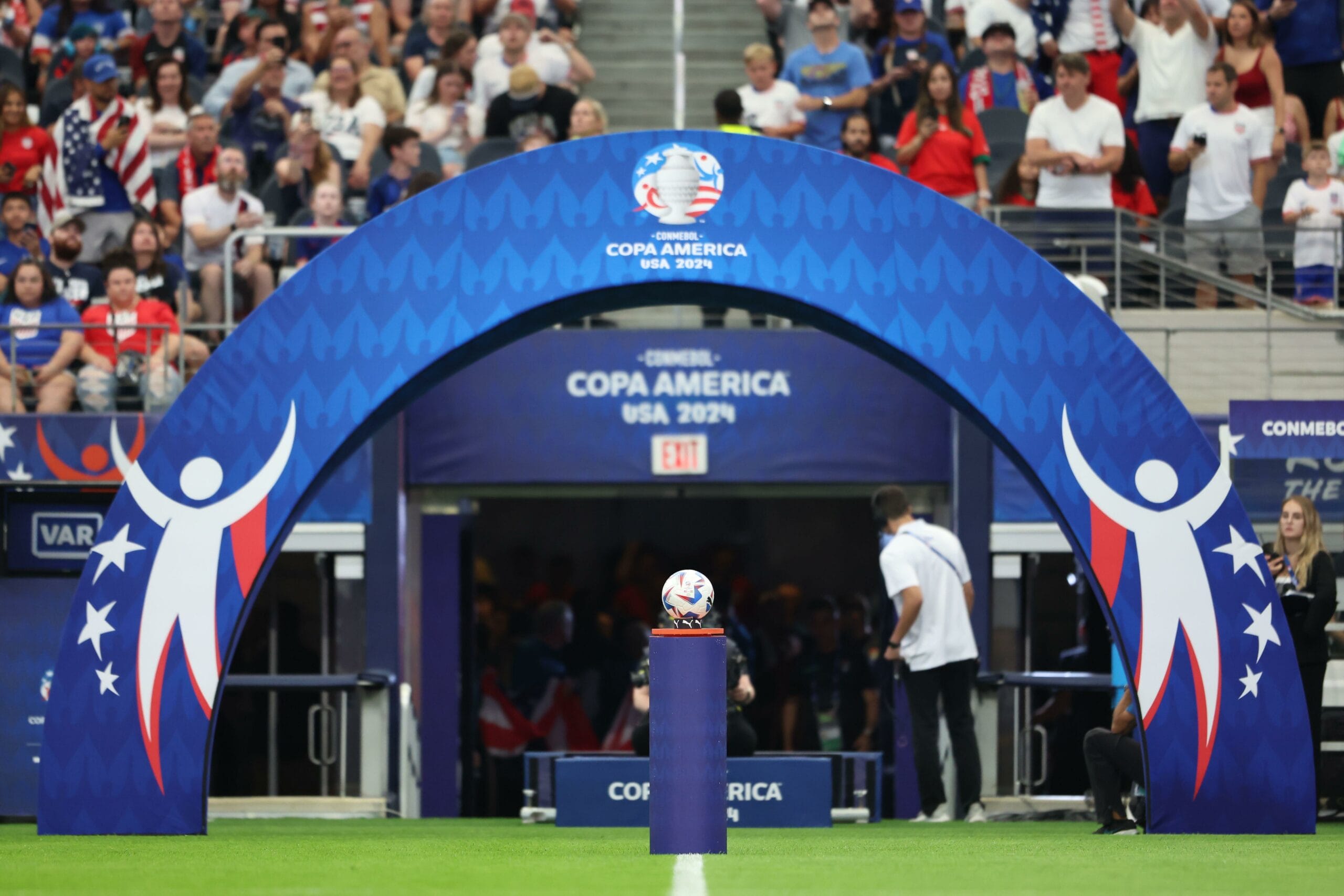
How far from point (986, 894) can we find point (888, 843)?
8.17ft

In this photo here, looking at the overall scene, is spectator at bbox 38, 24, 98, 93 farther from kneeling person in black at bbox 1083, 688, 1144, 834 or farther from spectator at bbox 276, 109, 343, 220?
kneeling person in black at bbox 1083, 688, 1144, 834

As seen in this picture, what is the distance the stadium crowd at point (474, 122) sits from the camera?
1277 centimetres

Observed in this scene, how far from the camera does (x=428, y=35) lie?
16312mm

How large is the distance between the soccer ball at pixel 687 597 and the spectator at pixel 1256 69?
8.74 meters

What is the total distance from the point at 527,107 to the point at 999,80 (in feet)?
11.4

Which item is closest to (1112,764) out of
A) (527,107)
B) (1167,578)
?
A: (1167,578)

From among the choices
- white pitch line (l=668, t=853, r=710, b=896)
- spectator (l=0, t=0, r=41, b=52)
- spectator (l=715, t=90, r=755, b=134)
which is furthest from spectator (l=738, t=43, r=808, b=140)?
white pitch line (l=668, t=853, r=710, b=896)

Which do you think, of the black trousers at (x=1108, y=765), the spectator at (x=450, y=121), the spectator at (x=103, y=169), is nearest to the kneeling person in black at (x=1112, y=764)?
the black trousers at (x=1108, y=765)

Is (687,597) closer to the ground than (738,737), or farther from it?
farther from it

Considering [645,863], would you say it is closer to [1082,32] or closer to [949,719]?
[949,719]

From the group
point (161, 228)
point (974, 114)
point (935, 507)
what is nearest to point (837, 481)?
point (935, 507)

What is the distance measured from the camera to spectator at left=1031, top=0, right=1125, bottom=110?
Result: 15406 mm

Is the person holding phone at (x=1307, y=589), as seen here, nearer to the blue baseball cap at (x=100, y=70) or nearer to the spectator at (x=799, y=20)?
the spectator at (x=799, y=20)

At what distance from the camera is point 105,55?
581 inches
